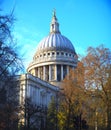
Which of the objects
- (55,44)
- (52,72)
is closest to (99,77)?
(52,72)

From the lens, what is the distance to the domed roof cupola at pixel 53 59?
100 m

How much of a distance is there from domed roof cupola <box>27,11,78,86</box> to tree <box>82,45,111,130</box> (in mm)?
57678

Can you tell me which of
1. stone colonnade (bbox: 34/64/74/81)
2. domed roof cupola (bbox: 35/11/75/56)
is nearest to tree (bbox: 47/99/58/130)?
stone colonnade (bbox: 34/64/74/81)

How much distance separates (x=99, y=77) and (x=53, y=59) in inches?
2520

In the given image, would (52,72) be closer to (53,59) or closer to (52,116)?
(53,59)

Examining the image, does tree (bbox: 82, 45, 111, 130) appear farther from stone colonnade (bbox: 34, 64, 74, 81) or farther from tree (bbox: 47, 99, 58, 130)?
stone colonnade (bbox: 34, 64, 74, 81)

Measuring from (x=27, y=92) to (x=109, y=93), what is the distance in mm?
38506

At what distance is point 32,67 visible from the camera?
345ft

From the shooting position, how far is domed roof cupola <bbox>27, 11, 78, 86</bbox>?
10019 centimetres

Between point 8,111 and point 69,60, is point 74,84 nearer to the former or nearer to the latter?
point 8,111

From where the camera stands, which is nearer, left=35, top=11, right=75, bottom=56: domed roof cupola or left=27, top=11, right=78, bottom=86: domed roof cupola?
left=27, top=11, right=78, bottom=86: domed roof cupola

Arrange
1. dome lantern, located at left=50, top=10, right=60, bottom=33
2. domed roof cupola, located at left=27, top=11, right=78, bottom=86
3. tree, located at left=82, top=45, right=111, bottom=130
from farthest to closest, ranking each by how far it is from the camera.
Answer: dome lantern, located at left=50, top=10, right=60, bottom=33, domed roof cupola, located at left=27, top=11, right=78, bottom=86, tree, located at left=82, top=45, right=111, bottom=130

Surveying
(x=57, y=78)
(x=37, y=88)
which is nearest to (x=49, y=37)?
(x=57, y=78)

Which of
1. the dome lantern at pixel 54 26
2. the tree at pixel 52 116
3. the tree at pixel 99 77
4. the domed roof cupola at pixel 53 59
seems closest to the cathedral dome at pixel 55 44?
the domed roof cupola at pixel 53 59
